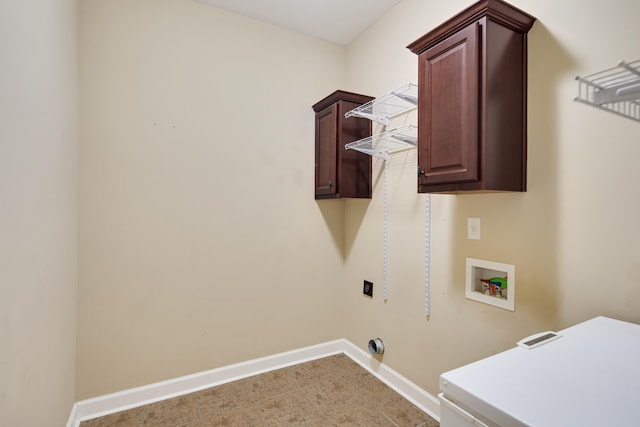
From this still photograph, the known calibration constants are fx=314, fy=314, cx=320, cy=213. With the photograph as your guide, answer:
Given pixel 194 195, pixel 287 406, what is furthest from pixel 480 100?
pixel 287 406

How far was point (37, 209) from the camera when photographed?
3.98 ft

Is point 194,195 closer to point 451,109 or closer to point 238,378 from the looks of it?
point 238,378

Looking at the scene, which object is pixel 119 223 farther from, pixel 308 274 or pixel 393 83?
pixel 393 83

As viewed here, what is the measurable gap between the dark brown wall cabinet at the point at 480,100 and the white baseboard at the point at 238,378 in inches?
54.4

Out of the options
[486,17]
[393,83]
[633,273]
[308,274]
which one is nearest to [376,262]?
[308,274]

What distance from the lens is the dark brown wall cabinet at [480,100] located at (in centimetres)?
134

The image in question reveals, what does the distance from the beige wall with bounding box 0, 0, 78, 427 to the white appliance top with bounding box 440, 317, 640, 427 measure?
1.29 m

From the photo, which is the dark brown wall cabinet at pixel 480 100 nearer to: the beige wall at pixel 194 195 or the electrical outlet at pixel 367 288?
the electrical outlet at pixel 367 288

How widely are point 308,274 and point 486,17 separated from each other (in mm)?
2047

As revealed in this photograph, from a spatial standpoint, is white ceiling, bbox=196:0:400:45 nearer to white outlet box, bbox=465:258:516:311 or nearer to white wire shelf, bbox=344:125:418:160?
white wire shelf, bbox=344:125:418:160

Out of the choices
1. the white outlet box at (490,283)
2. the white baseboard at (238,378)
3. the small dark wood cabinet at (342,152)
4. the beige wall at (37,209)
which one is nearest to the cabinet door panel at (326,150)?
the small dark wood cabinet at (342,152)

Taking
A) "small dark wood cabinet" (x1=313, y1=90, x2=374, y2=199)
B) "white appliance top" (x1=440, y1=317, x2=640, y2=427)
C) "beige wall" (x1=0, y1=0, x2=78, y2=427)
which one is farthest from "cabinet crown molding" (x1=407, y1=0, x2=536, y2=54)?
"beige wall" (x1=0, y1=0, x2=78, y2=427)

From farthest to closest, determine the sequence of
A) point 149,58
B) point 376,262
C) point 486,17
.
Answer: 1. point 376,262
2. point 149,58
3. point 486,17

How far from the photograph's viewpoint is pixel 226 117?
2.29 metres
